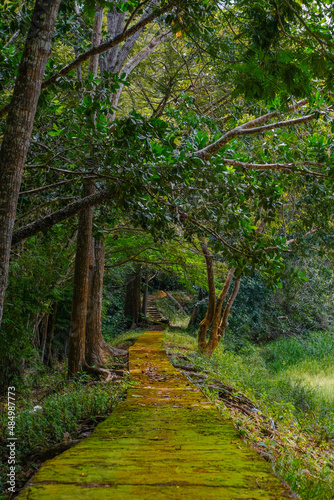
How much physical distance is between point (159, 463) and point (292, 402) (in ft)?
23.7

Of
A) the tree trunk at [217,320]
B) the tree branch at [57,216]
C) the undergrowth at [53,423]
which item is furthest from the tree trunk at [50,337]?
the tree branch at [57,216]

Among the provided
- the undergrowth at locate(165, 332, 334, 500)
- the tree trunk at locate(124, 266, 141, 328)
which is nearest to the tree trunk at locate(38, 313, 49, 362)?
the undergrowth at locate(165, 332, 334, 500)

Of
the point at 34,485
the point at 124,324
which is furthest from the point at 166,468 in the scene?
the point at 124,324

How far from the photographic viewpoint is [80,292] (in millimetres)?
7027

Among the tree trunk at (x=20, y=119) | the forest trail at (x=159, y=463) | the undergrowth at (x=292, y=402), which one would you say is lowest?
the undergrowth at (x=292, y=402)

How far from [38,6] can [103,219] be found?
3.54m

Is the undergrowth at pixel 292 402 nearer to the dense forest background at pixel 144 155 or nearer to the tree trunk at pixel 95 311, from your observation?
the dense forest background at pixel 144 155


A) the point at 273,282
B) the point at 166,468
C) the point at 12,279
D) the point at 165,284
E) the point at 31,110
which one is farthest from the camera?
the point at 165,284

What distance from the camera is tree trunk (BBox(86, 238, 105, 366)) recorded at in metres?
8.30

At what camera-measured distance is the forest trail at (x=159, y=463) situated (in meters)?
2.38

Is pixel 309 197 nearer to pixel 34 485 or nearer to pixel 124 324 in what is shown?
pixel 34 485

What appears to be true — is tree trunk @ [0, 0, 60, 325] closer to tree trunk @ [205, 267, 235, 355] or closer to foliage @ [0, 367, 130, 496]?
foliage @ [0, 367, 130, 496]

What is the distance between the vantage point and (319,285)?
1567cm

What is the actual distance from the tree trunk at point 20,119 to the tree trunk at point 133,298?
52.2 feet
